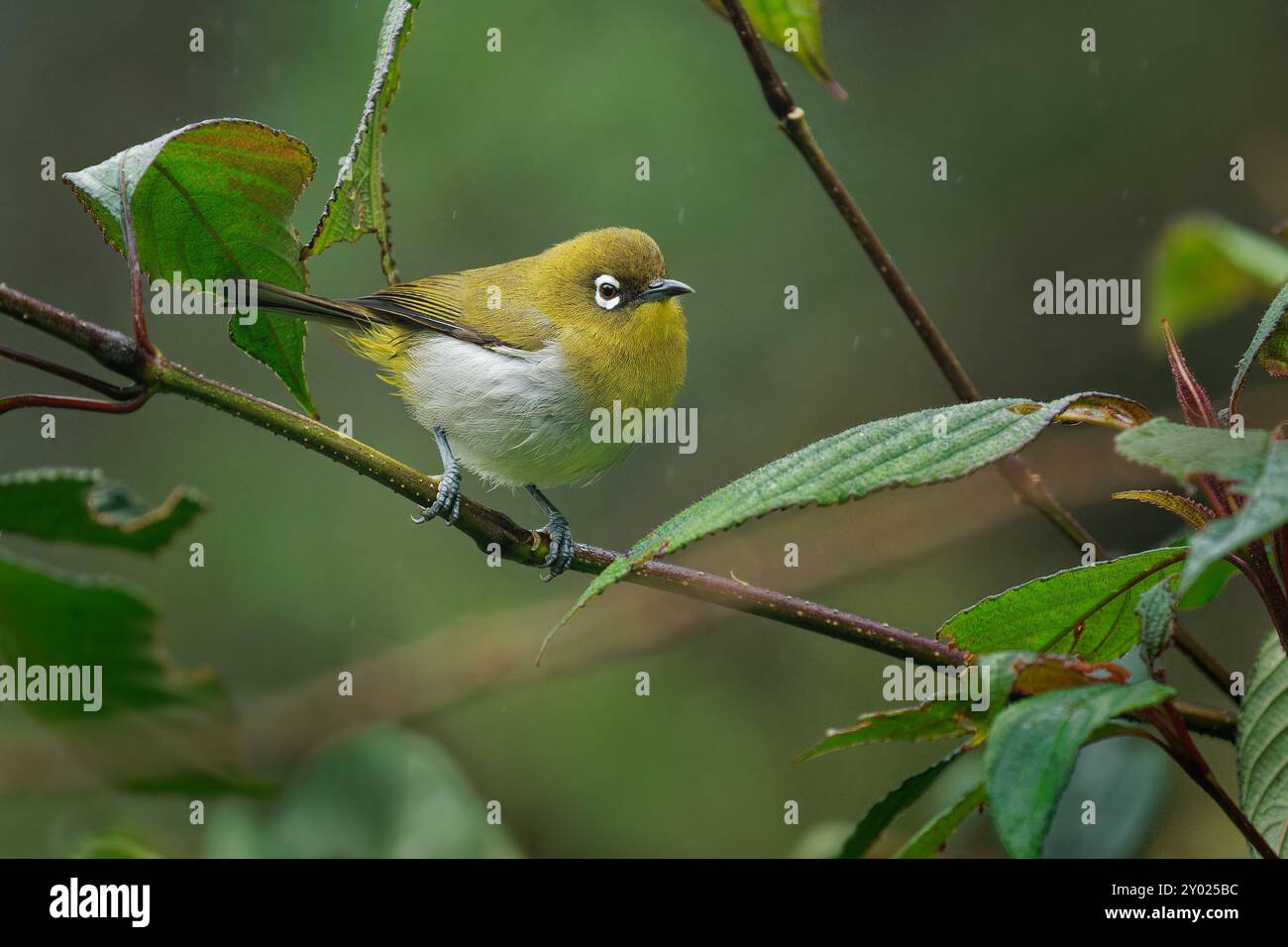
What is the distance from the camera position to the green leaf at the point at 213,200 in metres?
1.67

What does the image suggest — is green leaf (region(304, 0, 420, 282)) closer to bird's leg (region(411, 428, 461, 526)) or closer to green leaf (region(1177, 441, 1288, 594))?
bird's leg (region(411, 428, 461, 526))

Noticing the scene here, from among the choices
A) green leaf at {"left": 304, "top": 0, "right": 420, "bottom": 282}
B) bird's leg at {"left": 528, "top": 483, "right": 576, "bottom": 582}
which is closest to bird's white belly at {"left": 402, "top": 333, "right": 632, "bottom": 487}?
bird's leg at {"left": 528, "top": 483, "right": 576, "bottom": 582}

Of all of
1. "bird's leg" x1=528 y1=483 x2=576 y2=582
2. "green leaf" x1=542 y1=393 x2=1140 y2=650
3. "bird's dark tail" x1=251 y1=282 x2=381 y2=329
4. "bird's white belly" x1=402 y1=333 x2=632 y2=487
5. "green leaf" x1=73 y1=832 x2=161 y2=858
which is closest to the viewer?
"green leaf" x1=542 y1=393 x2=1140 y2=650

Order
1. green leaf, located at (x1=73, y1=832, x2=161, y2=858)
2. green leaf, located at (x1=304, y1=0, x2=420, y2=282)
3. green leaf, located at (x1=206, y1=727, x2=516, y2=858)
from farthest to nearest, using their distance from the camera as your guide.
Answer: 1. green leaf, located at (x1=206, y1=727, x2=516, y2=858)
2. green leaf, located at (x1=73, y1=832, x2=161, y2=858)
3. green leaf, located at (x1=304, y1=0, x2=420, y2=282)

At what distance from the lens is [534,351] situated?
381cm

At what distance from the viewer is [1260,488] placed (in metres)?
1.08

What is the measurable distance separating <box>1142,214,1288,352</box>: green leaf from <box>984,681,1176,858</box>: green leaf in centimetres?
118

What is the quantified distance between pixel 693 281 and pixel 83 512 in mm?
5486

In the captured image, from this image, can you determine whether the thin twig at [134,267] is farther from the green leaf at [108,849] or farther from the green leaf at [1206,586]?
the green leaf at [1206,586]

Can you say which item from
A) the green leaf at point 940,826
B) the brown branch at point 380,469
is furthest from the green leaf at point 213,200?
the green leaf at point 940,826

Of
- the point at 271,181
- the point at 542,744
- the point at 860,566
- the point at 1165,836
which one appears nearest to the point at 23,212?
the point at 542,744

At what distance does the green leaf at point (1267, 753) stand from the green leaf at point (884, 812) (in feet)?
1.28

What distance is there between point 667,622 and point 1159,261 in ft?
7.70

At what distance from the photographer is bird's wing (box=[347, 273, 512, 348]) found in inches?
151
